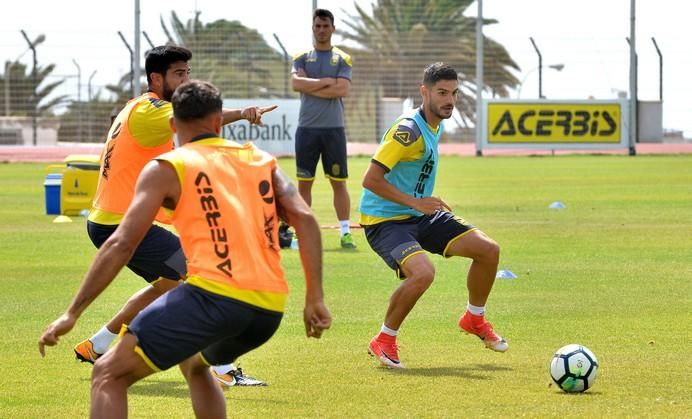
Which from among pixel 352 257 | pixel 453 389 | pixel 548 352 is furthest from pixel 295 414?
pixel 352 257

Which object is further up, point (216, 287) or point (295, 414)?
point (216, 287)

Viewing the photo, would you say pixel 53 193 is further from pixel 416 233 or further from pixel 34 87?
pixel 34 87

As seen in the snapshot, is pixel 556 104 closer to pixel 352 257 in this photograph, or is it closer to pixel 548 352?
pixel 352 257

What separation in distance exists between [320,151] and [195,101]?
1090 cm

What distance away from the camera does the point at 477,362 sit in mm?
9195

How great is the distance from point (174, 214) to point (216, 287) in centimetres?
38

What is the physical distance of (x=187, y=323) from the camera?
5.66 metres

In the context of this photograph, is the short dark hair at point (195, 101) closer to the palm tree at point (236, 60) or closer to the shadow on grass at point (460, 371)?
the shadow on grass at point (460, 371)

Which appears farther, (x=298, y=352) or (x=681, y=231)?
(x=681, y=231)

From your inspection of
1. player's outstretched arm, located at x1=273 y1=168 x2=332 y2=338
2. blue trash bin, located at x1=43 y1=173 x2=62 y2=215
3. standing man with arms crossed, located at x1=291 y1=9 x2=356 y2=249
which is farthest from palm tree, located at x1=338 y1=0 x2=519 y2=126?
player's outstretched arm, located at x1=273 y1=168 x2=332 y2=338

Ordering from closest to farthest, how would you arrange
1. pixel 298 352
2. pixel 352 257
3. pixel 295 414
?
pixel 295 414 → pixel 298 352 → pixel 352 257

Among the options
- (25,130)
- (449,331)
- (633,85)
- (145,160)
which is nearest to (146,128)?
(145,160)

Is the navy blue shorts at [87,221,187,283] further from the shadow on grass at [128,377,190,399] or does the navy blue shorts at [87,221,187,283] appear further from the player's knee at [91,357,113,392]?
the player's knee at [91,357,113,392]

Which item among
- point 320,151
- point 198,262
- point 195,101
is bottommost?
point 198,262
